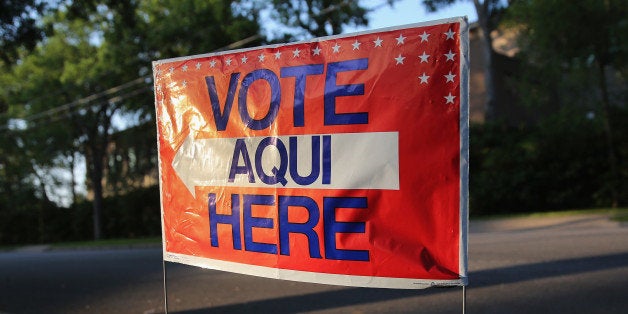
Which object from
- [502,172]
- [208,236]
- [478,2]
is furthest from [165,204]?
[478,2]

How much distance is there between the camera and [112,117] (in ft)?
89.1

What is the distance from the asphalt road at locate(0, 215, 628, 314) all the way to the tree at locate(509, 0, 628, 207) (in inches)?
289

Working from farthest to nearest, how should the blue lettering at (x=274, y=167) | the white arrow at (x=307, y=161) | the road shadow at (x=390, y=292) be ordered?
the road shadow at (x=390, y=292) → the blue lettering at (x=274, y=167) → the white arrow at (x=307, y=161)

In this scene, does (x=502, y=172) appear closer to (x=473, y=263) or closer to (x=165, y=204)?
(x=473, y=263)

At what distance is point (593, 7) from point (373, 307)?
13.4 metres

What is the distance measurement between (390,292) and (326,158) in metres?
3.45

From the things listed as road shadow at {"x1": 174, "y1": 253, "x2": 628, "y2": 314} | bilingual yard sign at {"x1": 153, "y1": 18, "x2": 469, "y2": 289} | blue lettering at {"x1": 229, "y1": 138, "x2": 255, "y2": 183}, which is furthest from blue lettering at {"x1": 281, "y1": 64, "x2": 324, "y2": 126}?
road shadow at {"x1": 174, "y1": 253, "x2": 628, "y2": 314}

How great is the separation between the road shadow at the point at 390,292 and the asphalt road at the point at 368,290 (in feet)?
0.04

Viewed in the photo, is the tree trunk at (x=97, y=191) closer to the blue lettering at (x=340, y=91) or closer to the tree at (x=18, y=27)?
the tree at (x=18, y=27)

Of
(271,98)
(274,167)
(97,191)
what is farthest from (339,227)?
(97,191)

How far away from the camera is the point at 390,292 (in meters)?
6.54

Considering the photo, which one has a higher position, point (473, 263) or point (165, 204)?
point (165, 204)

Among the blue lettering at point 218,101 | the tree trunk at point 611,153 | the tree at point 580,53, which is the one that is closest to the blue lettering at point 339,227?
the blue lettering at point 218,101

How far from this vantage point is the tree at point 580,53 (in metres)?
15.5
